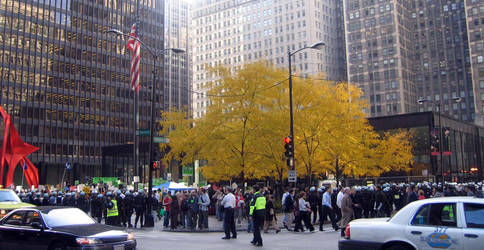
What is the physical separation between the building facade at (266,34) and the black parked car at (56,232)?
111 m

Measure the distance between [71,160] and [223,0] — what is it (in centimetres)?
8443

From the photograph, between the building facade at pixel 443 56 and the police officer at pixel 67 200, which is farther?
the building facade at pixel 443 56

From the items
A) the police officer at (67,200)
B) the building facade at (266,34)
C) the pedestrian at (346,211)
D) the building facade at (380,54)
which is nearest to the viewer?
Answer: the pedestrian at (346,211)

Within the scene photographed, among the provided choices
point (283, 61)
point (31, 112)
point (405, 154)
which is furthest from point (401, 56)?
point (31, 112)

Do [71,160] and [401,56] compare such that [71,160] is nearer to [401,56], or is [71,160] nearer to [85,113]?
[85,113]

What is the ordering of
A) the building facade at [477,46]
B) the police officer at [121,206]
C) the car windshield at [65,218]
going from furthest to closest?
the building facade at [477,46] → the police officer at [121,206] → the car windshield at [65,218]

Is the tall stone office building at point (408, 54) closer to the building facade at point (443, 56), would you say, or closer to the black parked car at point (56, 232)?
the building facade at point (443, 56)

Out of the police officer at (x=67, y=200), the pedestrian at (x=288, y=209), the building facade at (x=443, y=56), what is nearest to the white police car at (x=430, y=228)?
the pedestrian at (x=288, y=209)

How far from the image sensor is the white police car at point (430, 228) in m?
7.94

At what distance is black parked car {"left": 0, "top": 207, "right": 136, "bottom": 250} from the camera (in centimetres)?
976

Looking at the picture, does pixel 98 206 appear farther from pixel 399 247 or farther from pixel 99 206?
pixel 399 247

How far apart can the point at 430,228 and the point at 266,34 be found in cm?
13416

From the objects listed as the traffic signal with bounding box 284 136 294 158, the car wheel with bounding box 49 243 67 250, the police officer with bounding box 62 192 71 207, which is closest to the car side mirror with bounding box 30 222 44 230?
the car wheel with bounding box 49 243 67 250

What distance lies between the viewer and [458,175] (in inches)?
2438
